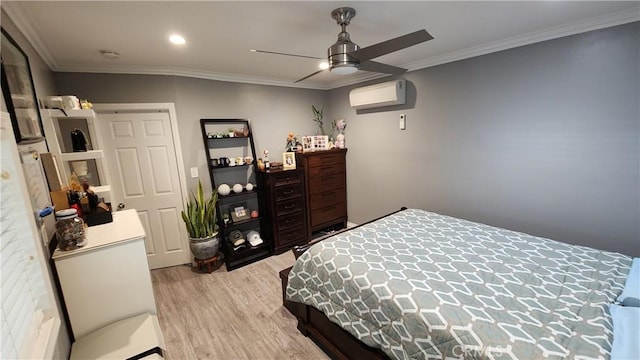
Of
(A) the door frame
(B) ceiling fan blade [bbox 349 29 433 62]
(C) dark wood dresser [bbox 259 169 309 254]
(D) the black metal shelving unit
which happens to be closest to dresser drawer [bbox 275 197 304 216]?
(C) dark wood dresser [bbox 259 169 309 254]

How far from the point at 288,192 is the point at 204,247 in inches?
47.4

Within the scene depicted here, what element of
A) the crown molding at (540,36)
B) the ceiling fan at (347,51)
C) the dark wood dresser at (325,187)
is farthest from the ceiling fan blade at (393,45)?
the dark wood dresser at (325,187)

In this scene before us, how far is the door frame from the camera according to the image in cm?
269

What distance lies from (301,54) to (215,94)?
1315 mm

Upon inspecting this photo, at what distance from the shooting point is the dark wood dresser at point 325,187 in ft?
12.2

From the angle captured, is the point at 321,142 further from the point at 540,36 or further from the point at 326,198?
the point at 540,36

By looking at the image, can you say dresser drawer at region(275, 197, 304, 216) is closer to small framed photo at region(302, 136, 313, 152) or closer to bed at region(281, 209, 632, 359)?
small framed photo at region(302, 136, 313, 152)

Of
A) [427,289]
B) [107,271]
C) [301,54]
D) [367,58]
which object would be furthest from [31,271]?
[301,54]

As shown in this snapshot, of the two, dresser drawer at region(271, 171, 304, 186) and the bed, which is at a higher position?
dresser drawer at region(271, 171, 304, 186)

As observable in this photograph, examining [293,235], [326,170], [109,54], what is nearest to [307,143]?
[326,170]

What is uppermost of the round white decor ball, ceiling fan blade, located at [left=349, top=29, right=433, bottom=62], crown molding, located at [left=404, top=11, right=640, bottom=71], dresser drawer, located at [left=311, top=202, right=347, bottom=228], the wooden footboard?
crown molding, located at [left=404, top=11, right=640, bottom=71]

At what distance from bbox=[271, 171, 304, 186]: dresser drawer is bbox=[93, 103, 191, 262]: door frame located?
3.55ft

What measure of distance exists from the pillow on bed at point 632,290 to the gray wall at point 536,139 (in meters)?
0.83

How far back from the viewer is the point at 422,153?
320cm
